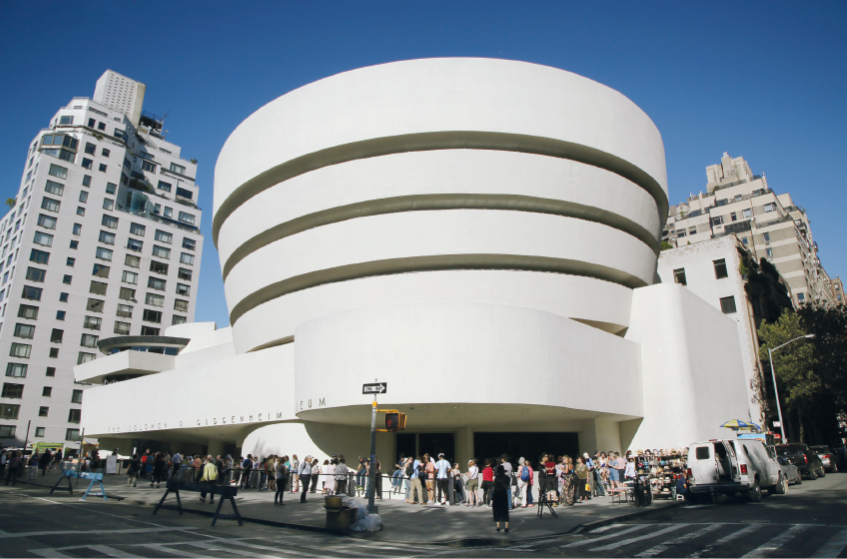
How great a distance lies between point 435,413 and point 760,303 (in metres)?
30.9

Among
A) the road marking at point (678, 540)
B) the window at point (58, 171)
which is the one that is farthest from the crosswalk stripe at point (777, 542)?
the window at point (58, 171)

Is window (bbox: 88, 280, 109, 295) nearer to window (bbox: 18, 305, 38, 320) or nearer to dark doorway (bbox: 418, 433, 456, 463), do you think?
window (bbox: 18, 305, 38, 320)

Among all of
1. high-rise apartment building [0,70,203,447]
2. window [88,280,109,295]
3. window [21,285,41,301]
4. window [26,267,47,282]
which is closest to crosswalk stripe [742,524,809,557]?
high-rise apartment building [0,70,203,447]

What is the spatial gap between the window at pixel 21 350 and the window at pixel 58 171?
773 inches

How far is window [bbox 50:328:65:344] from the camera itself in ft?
195

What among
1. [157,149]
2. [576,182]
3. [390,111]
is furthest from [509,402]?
[157,149]

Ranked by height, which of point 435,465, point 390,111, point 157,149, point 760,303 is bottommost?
point 435,465

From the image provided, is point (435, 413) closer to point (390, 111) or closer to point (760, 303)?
point (390, 111)

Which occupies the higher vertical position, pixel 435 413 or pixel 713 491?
pixel 435 413

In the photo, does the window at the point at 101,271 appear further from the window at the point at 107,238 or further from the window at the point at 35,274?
the window at the point at 35,274

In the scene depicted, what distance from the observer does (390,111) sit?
2575 centimetres

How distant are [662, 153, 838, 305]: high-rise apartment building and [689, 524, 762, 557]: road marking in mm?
56443

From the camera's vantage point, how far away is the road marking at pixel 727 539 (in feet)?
28.9

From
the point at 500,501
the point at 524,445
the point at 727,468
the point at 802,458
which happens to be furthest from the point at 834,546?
the point at 524,445
